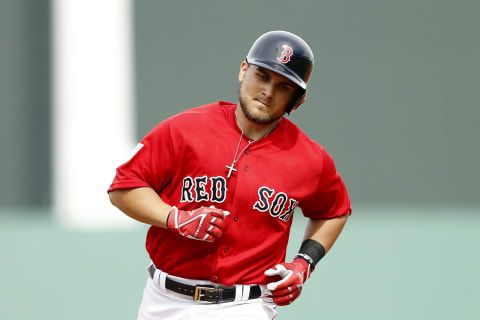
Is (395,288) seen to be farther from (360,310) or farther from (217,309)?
(217,309)

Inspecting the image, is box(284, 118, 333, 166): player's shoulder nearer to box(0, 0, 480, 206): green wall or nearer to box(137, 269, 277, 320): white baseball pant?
box(137, 269, 277, 320): white baseball pant

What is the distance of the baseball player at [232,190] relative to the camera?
316 centimetres

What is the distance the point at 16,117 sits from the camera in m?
11.0

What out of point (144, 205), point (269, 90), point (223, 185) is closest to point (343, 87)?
point (269, 90)

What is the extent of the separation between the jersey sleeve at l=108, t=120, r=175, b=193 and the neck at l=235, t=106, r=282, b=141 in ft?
1.16

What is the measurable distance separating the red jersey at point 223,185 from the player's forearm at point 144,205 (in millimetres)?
37

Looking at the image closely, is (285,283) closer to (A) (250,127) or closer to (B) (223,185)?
(B) (223,185)

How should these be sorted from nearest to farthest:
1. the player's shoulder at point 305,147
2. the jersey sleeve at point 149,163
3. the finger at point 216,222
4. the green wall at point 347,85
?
1. the finger at point 216,222
2. the jersey sleeve at point 149,163
3. the player's shoulder at point 305,147
4. the green wall at point 347,85

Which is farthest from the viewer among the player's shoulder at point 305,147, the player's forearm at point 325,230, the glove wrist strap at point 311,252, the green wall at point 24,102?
the green wall at point 24,102

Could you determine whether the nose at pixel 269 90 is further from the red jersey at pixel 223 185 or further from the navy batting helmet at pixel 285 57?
the red jersey at pixel 223 185

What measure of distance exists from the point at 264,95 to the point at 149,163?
571 millimetres

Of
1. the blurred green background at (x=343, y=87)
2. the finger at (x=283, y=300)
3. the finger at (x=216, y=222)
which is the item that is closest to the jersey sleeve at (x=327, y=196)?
the finger at (x=283, y=300)

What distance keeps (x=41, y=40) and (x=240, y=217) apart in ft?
27.8

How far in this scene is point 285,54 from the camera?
3213mm
